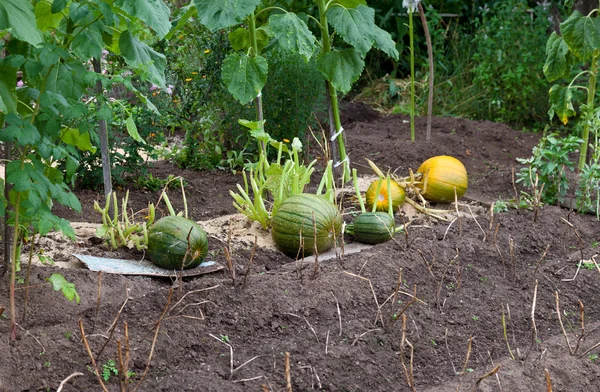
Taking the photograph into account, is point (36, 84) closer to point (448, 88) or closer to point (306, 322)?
point (306, 322)

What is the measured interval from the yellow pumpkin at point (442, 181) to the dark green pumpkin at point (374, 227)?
0.92m

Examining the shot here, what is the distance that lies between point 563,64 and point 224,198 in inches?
109

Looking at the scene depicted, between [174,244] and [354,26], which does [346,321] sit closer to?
[174,244]

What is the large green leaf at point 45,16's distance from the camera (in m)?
3.58

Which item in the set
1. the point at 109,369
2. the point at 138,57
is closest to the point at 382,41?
the point at 138,57

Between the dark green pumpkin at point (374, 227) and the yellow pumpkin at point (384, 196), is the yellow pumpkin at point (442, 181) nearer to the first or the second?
the yellow pumpkin at point (384, 196)

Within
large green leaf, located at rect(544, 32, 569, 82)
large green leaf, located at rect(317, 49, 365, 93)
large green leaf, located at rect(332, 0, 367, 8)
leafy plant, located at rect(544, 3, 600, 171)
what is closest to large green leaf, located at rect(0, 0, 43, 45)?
large green leaf, located at rect(317, 49, 365, 93)

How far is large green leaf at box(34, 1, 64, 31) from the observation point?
3.58m

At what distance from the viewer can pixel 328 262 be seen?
4457mm

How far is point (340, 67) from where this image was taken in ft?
18.5

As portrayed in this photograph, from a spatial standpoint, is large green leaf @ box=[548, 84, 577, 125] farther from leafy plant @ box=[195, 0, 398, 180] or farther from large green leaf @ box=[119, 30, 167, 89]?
large green leaf @ box=[119, 30, 167, 89]

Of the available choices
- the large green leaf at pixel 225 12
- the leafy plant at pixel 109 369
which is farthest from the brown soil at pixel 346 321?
the large green leaf at pixel 225 12

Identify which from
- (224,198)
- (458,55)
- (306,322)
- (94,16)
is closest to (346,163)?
(224,198)

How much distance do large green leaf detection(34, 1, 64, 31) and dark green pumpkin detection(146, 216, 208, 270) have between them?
4.06ft
